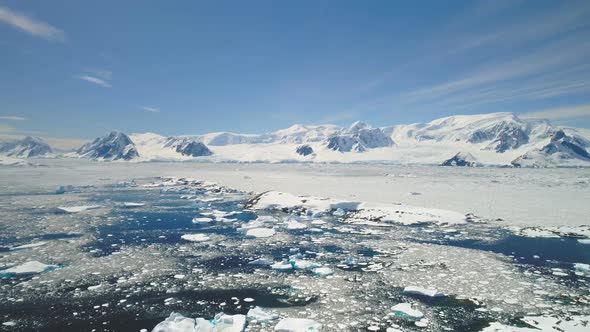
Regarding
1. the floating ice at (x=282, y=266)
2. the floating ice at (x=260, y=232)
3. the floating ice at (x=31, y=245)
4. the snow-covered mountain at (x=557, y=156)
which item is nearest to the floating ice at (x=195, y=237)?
the floating ice at (x=260, y=232)

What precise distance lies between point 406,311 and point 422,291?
4.98 feet

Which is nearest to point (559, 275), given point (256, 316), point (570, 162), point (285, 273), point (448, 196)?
point (285, 273)

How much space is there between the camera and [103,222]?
20766 mm

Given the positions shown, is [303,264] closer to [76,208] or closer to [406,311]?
[406,311]

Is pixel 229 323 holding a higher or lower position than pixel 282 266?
higher

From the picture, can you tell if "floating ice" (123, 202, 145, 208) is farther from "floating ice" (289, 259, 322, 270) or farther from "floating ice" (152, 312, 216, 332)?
"floating ice" (152, 312, 216, 332)

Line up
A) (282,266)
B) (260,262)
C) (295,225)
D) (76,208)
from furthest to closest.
Answer: 1. (76,208)
2. (295,225)
3. (260,262)
4. (282,266)

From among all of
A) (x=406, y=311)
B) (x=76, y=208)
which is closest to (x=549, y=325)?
(x=406, y=311)

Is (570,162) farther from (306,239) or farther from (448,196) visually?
(306,239)

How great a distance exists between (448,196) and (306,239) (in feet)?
66.8

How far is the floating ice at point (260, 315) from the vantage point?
8336mm

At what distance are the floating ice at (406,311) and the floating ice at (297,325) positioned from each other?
2193 mm

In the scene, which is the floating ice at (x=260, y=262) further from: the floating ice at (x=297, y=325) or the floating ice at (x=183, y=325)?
the floating ice at (x=183, y=325)

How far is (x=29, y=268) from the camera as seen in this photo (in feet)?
39.1
